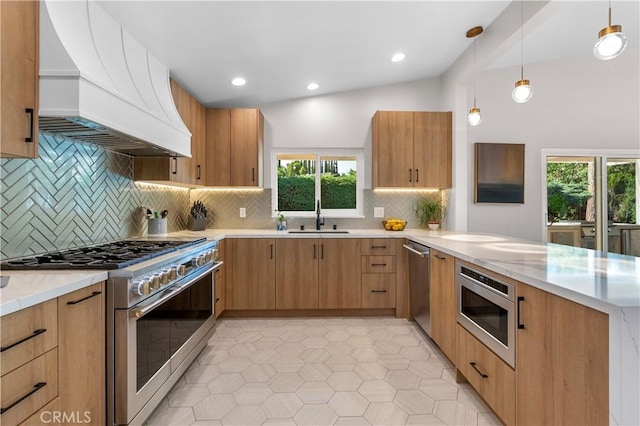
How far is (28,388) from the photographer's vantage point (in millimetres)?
1043

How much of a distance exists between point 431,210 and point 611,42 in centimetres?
257

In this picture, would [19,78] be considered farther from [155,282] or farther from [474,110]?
[474,110]

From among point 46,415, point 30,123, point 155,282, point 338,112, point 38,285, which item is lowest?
point 46,415

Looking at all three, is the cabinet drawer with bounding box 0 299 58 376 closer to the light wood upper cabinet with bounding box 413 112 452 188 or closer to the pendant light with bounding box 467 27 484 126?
the pendant light with bounding box 467 27 484 126

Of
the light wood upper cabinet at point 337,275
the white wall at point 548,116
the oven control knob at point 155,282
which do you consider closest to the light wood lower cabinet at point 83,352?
the oven control knob at point 155,282

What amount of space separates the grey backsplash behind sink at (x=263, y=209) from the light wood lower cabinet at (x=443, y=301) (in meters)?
1.42

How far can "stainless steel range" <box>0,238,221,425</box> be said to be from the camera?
1472 mm

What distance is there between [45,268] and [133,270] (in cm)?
37

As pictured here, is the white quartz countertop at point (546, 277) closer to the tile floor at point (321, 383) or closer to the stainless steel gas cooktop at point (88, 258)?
the stainless steel gas cooktop at point (88, 258)

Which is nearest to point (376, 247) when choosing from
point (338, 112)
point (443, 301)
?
point (443, 301)

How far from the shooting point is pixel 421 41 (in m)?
2.94

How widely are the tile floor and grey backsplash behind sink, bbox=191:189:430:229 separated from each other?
139 centimetres

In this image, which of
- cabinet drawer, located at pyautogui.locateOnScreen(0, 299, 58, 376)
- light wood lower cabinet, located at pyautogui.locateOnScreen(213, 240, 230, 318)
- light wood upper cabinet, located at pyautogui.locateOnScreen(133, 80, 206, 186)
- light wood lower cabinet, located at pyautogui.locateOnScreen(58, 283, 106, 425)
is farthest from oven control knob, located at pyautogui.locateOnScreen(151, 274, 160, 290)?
light wood upper cabinet, located at pyautogui.locateOnScreen(133, 80, 206, 186)

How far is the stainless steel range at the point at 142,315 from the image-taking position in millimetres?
1472
